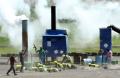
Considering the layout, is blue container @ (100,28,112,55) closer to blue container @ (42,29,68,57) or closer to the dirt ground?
blue container @ (42,29,68,57)

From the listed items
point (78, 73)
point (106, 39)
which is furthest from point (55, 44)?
point (78, 73)

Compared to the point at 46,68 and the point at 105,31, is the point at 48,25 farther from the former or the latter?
the point at 46,68

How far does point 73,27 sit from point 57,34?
5912cm

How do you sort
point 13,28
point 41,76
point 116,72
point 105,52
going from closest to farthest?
point 41,76
point 116,72
point 105,52
point 13,28

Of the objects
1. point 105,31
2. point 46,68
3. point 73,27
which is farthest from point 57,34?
point 73,27

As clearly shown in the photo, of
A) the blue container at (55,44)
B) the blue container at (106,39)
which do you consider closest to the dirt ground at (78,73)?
the blue container at (106,39)

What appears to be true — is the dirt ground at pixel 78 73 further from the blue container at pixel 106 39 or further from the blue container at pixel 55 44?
the blue container at pixel 55 44

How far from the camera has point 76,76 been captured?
4184 centimetres

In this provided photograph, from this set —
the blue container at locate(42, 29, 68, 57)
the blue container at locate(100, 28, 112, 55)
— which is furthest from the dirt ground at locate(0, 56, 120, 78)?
the blue container at locate(42, 29, 68, 57)

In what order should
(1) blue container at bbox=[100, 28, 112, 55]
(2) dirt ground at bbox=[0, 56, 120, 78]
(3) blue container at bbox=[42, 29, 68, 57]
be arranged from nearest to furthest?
1. (2) dirt ground at bbox=[0, 56, 120, 78]
2. (1) blue container at bbox=[100, 28, 112, 55]
3. (3) blue container at bbox=[42, 29, 68, 57]

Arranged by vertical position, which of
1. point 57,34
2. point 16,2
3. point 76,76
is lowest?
point 76,76

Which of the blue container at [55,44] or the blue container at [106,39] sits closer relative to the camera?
the blue container at [106,39]

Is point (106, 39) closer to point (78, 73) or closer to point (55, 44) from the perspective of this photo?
point (55, 44)

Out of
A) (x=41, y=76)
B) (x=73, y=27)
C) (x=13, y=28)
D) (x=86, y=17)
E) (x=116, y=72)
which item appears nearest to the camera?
(x=41, y=76)
